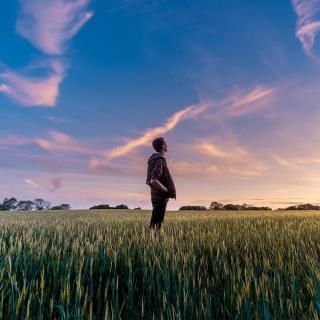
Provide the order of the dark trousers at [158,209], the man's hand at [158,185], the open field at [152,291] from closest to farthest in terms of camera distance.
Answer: the open field at [152,291]
the man's hand at [158,185]
the dark trousers at [158,209]

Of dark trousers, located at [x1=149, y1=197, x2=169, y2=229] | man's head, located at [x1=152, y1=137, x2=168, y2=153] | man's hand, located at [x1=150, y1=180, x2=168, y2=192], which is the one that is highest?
man's head, located at [x1=152, y1=137, x2=168, y2=153]

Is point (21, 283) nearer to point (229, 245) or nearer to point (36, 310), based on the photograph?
point (36, 310)

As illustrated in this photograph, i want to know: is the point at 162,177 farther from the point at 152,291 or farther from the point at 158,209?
the point at 152,291

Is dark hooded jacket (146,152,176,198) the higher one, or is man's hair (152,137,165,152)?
man's hair (152,137,165,152)

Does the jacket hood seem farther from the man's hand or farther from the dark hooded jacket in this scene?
the man's hand

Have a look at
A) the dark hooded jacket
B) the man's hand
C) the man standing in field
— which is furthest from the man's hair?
the man's hand

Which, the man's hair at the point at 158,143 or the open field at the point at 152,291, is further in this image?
the man's hair at the point at 158,143

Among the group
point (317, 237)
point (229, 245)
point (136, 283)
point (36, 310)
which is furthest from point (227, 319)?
point (317, 237)

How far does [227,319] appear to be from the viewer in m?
2.38

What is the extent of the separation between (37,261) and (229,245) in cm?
252

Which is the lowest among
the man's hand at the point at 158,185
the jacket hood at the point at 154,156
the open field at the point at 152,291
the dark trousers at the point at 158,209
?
the open field at the point at 152,291

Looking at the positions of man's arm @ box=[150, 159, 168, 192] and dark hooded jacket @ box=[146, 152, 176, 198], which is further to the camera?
dark hooded jacket @ box=[146, 152, 176, 198]

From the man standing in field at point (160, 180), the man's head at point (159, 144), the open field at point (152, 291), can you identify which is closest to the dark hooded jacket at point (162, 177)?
the man standing in field at point (160, 180)

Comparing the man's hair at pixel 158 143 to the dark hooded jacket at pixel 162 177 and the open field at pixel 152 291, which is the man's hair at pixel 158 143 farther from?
the open field at pixel 152 291
